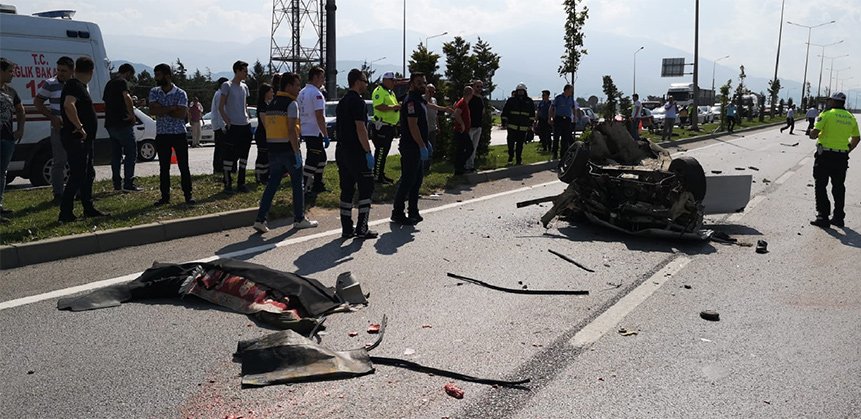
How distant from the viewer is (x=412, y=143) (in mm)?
8859

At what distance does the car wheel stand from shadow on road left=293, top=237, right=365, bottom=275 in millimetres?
10526

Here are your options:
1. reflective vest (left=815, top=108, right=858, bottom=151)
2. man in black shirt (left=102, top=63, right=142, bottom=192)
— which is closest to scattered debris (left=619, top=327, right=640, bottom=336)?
reflective vest (left=815, top=108, right=858, bottom=151)

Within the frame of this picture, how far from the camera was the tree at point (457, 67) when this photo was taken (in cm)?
1612

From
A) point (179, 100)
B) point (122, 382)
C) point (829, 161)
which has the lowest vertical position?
point (122, 382)

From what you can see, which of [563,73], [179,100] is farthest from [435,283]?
[563,73]

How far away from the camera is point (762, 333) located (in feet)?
16.1

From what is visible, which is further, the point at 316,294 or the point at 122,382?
the point at 316,294

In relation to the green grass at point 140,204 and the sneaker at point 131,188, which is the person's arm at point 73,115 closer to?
the green grass at point 140,204

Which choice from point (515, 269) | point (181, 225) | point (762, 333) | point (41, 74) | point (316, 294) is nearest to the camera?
point (762, 333)

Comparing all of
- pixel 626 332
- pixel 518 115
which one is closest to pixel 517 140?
pixel 518 115

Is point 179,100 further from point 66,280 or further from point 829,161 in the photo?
point 829,161

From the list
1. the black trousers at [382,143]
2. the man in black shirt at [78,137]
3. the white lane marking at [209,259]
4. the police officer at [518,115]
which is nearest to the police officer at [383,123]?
the black trousers at [382,143]

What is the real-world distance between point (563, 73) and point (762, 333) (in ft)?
70.5

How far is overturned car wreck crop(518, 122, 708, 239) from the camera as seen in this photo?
7938mm
